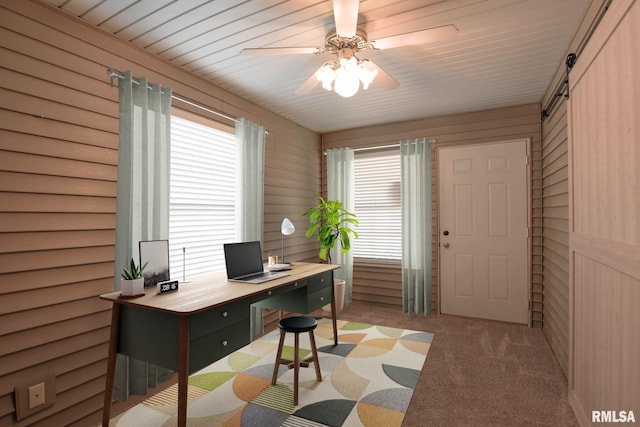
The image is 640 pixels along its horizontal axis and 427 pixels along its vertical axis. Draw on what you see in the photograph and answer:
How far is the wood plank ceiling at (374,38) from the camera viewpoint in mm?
1912

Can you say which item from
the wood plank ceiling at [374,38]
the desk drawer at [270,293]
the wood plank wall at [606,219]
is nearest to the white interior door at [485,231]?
the wood plank ceiling at [374,38]

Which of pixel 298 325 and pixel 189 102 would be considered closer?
pixel 298 325

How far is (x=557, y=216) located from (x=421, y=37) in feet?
6.84

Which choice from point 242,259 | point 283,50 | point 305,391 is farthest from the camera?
point 242,259

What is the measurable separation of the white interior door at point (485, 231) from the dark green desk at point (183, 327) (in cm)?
264

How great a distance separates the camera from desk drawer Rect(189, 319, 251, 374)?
5.46 feet

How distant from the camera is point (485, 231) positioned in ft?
12.5

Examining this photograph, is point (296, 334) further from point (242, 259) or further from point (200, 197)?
point (200, 197)

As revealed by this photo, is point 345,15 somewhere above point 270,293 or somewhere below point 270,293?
above

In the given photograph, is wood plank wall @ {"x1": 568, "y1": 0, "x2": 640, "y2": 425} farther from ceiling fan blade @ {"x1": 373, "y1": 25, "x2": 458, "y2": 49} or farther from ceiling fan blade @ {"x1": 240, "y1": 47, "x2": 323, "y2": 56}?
ceiling fan blade @ {"x1": 240, "y1": 47, "x2": 323, "y2": 56}

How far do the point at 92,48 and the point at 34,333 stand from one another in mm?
1766

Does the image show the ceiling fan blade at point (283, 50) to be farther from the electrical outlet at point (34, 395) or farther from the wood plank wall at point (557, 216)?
the electrical outlet at point (34, 395)

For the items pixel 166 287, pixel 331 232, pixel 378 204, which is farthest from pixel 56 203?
pixel 378 204

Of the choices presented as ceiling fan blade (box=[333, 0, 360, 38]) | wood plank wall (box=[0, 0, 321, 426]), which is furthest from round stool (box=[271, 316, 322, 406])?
ceiling fan blade (box=[333, 0, 360, 38])
